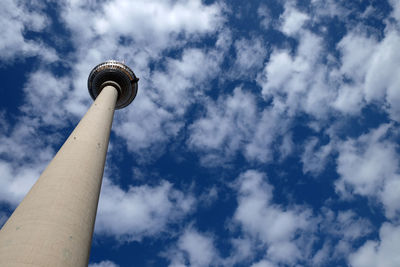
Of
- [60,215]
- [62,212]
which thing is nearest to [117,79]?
[62,212]

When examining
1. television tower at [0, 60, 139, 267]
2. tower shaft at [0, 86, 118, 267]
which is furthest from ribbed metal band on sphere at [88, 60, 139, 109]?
tower shaft at [0, 86, 118, 267]

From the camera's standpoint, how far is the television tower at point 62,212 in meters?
10.8

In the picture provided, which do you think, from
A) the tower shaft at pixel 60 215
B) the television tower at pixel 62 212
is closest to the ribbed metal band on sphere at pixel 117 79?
the television tower at pixel 62 212

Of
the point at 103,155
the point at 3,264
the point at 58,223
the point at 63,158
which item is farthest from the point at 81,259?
the point at 103,155

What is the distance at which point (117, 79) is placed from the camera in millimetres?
42875

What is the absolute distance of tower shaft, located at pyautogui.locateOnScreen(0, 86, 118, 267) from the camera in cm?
1077

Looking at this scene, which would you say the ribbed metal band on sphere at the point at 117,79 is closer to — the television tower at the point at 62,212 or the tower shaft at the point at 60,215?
the television tower at the point at 62,212

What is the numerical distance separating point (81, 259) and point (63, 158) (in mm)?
7070

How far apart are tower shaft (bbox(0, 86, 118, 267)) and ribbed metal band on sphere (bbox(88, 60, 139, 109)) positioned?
23.7 m

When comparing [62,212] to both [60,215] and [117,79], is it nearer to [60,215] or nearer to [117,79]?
[60,215]

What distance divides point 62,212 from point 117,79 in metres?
32.5

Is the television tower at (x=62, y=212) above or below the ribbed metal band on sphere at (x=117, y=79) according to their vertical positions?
below

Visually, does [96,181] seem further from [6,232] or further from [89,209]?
[6,232]

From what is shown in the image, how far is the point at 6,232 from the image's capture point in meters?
12.0
